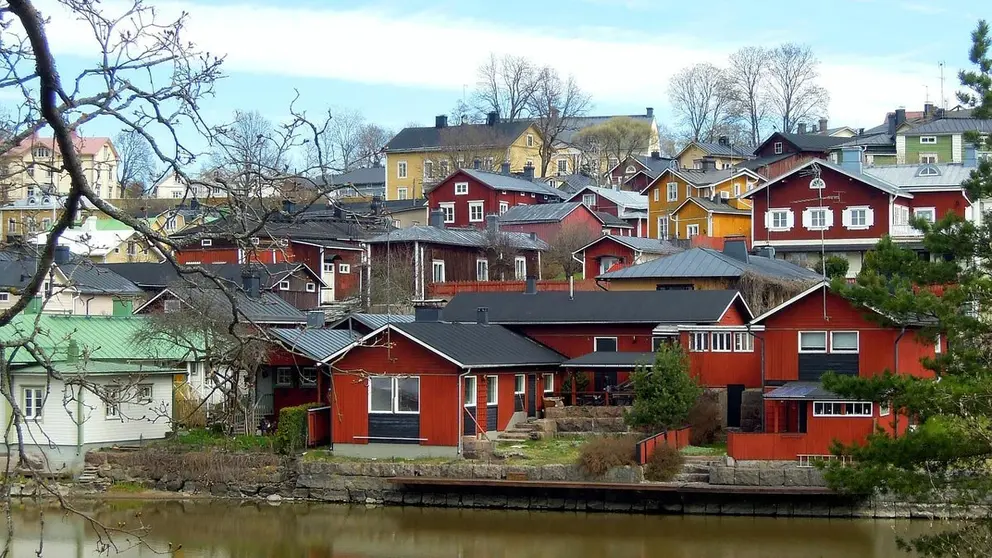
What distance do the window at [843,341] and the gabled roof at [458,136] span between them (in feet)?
186

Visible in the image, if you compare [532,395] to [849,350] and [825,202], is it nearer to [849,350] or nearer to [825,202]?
[849,350]

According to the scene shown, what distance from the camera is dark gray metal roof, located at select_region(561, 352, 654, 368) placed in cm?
3841

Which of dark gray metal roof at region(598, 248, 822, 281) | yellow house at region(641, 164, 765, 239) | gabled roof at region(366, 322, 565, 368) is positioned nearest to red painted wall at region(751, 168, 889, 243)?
yellow house at region(641, 164, 765, 239)

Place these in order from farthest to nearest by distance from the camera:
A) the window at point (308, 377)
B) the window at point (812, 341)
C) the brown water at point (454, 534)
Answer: the window at point (812, 341) → the brown water at point (454, 534) → the window at point (308, 377)

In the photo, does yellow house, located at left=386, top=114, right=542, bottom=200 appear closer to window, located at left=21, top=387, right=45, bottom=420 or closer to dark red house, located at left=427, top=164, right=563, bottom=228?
dark red house, located at left=427, top=164, right=563, bottom=228

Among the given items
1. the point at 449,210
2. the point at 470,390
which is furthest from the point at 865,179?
the point at 470,390

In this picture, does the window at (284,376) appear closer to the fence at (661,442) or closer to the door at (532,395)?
the door at (532,395)

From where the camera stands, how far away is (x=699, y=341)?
37.9 m

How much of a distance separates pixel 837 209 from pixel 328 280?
22.9 metres

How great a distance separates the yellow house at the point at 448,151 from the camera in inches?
3494

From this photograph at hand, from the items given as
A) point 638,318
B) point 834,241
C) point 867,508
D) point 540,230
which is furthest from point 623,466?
point 540,230

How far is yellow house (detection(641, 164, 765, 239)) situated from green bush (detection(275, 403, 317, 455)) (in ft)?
110

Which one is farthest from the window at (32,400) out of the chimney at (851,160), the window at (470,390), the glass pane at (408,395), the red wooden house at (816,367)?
the chimney at (851,160)

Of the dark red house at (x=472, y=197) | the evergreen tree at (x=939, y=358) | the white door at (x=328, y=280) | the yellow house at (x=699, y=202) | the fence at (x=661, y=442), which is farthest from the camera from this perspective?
the dark red house at (x=472, y=197)
